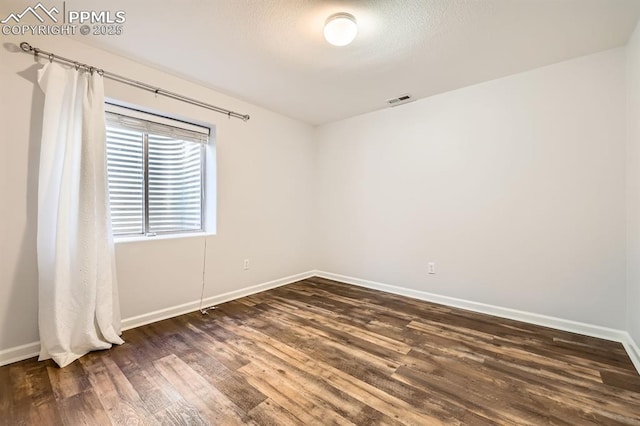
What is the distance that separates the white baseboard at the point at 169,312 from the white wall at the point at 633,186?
3496 mm

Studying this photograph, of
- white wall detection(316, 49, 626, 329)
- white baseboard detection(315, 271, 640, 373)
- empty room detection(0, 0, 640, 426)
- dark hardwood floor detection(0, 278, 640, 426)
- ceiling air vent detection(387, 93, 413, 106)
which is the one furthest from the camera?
ceiling air vent detection(387, 93, 413, 106)

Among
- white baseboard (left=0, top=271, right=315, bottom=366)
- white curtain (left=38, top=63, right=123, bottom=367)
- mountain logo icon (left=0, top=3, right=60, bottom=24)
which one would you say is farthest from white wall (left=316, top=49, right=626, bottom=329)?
mountain logo icon (left=0, top=3, right=60, bottom=24)

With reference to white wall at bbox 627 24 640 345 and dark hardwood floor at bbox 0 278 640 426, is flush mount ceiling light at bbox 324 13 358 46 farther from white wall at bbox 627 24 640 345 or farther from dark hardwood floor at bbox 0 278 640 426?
dark hardwood floor at bbox 0 278 640 426

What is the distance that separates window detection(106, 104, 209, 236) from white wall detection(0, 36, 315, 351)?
0.21 meters

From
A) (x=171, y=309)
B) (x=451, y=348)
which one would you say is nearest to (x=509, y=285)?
(x=451, y=348)

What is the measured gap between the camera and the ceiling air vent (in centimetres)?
322

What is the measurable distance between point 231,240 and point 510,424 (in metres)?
2.95

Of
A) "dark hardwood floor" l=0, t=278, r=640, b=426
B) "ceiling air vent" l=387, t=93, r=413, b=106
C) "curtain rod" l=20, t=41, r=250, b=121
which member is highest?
"ceiling air vent" l=387, t=93, r=413, b=106

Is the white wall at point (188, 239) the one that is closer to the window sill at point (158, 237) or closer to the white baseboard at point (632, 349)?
the window sill at point (158, 237)

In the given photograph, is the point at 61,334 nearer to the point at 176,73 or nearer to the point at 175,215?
the point at 175,215

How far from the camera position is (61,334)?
1.94 metres

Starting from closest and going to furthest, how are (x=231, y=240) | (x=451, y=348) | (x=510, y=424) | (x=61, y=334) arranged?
(x=510, y=424) → (x=61, y=334) → (x=451, y=348) → (x=231, y=240)

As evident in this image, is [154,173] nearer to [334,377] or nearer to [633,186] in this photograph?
[334,377]

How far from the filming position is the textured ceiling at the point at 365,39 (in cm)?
180
